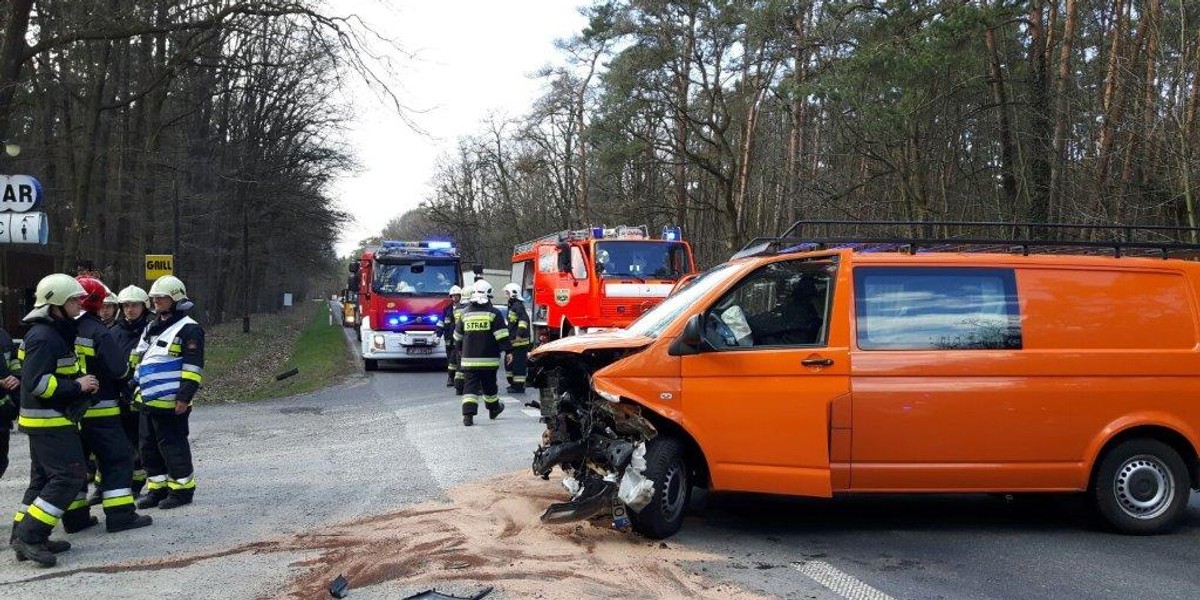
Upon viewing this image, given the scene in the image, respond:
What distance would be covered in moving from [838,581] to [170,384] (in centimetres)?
541

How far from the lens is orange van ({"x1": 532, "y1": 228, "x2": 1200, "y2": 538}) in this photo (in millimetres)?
Answer: 6492

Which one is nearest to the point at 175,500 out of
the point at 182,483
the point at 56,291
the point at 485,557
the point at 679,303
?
the point at 182,483

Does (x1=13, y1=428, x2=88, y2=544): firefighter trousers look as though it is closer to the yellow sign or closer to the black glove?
the black glove

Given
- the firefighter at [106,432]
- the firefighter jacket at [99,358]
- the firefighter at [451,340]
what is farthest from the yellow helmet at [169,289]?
the firefighter at [451,340]

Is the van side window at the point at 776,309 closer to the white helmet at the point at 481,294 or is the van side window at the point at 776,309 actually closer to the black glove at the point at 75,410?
the black glove at the point at 75,410

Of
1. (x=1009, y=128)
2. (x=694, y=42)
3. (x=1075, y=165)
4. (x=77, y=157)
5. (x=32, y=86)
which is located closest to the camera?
(x=1075, y=165)

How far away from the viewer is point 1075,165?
1794cm

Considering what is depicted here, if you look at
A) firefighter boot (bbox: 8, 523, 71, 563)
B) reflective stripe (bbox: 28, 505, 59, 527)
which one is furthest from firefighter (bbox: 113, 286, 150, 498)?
reflective stripe (bbox: 28, 505, 59, 527)

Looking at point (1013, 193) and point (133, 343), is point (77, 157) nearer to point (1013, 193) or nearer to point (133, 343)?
point (133, 343)

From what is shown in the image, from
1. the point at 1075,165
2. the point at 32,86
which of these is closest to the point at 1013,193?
the point at 1075,165

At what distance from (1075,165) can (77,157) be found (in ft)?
78.1

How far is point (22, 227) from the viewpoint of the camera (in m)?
11.6

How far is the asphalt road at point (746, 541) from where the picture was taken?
5.60 meters

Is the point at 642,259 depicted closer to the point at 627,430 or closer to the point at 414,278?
the point at 414,278
